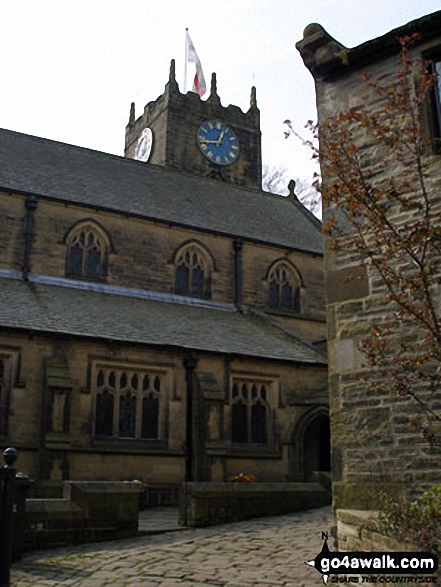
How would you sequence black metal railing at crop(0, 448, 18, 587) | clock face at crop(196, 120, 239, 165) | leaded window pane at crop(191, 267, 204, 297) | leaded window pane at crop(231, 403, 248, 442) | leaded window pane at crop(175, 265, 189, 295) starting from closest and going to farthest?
black metal railing at crop(0, 448, 18, 587)
leaded window pane at crop(231, 403, 248, 442)
leaded window pane at crop(175, 265, 189, 295)
leaded window pane at crop(191, 267, 204, 297)
clock face at crop(196, 120, 239, 165)

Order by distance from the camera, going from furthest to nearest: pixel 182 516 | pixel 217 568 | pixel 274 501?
pixel 274 501 → pixel 182 516 → pixel 217 568

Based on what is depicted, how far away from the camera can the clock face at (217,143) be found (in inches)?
1369

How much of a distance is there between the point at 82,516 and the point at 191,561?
2434 mm

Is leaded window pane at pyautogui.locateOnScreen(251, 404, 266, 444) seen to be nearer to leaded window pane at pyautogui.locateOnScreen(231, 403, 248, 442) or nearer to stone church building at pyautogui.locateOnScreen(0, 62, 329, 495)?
stone church building at pyautogui.locateOnScreen(0, 62, 329, 495)

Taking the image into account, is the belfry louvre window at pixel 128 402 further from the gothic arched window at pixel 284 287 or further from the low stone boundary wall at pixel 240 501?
the gothic arched window at pixel 284 287

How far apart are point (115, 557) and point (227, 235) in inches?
602

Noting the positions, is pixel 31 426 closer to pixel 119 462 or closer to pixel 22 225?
pixel 119 462

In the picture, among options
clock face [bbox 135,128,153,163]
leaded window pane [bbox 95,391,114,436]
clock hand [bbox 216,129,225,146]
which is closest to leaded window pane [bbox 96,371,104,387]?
leaded window pane [bbox 95,391,114,436]

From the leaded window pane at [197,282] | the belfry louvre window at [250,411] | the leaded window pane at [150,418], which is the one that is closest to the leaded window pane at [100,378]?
the leaded window pane at [150,418]

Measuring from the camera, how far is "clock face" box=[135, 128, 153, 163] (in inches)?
1421

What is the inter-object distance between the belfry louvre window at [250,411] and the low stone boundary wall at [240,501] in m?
4.51

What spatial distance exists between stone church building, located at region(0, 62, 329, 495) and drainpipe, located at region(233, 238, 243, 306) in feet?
0.22

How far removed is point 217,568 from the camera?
790 centimetres

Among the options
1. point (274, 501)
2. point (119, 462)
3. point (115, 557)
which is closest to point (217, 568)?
point (115, 557)
